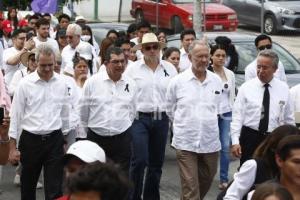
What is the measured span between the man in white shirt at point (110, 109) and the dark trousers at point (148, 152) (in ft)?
1.20

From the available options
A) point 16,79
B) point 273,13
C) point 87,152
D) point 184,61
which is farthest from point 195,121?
point 273,13

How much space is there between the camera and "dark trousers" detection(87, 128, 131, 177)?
28.0 ft

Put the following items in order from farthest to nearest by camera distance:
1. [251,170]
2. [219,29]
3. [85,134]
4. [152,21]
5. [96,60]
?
[152,21] < [219,29] < [96,60] < [85,134] < [251,170]

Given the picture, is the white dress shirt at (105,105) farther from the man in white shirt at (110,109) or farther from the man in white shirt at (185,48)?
the man in white shirt at (185,48)

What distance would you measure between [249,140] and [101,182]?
4.68 meters

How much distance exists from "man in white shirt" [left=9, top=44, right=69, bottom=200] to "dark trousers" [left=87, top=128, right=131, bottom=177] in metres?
0.49

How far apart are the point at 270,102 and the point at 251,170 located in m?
2.81

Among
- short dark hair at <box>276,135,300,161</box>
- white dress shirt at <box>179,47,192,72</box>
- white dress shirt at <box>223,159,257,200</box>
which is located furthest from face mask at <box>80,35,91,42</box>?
short dark hair at <box>276,135,300,161</box>

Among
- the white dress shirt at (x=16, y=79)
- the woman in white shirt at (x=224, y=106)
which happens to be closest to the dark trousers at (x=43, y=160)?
the white dress shirt at (x=16, y=79)

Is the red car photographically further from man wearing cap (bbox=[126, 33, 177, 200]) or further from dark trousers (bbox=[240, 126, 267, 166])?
dark trousers (bbox=[240, 126, 267, 166])

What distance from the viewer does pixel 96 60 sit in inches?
474

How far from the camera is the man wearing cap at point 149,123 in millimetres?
9062

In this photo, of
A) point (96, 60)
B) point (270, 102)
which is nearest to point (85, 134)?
point (270, 102)

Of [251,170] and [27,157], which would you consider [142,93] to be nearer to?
[27,157]
